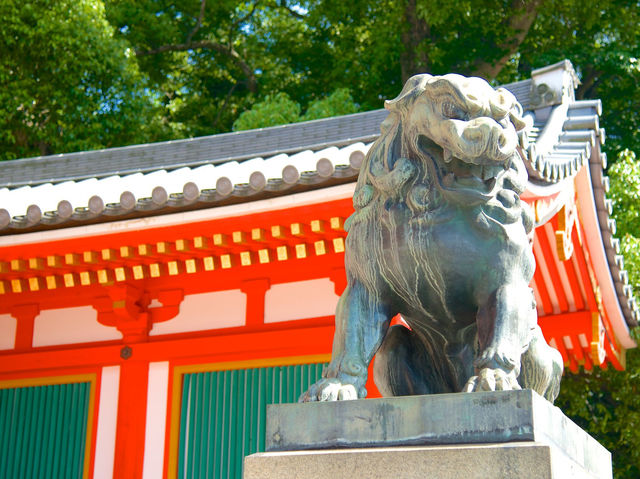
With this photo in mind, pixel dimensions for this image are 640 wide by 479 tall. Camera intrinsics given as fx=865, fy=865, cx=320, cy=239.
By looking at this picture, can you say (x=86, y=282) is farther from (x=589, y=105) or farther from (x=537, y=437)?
(x=537, y=437)

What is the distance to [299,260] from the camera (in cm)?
647

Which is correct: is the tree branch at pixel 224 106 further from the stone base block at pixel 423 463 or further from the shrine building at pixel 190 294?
the stone base block at pixel 423 463

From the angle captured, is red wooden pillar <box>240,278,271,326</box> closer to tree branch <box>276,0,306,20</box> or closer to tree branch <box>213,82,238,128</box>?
tree branch <box>213,82,238,128</box>


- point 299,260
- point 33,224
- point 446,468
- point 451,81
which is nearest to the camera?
point 446,468

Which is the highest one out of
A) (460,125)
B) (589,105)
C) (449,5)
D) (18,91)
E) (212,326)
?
(449,5)

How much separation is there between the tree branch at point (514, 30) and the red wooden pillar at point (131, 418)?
9623 mm

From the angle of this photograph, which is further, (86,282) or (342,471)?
(86,282)

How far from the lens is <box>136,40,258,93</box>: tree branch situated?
53.2 ft

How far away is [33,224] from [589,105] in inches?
170

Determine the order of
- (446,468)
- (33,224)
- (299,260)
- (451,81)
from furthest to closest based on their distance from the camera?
1. (299,260)
2. (33,224)
3. (451,81)
4. (446,468)

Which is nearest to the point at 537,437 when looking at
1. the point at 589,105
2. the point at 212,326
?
the point at 212,326

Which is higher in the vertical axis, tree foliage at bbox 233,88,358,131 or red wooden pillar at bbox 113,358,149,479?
tree foliage at bbox 233,88,358,131

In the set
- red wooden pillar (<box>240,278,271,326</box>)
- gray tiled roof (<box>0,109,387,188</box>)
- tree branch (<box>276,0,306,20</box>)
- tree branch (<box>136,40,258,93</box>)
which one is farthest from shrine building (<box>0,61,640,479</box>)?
tree branch (<box>276,0,306,20</box>)

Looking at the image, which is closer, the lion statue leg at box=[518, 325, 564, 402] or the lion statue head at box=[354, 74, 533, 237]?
the lion statue head at box=[354, 74, 533, 237]
